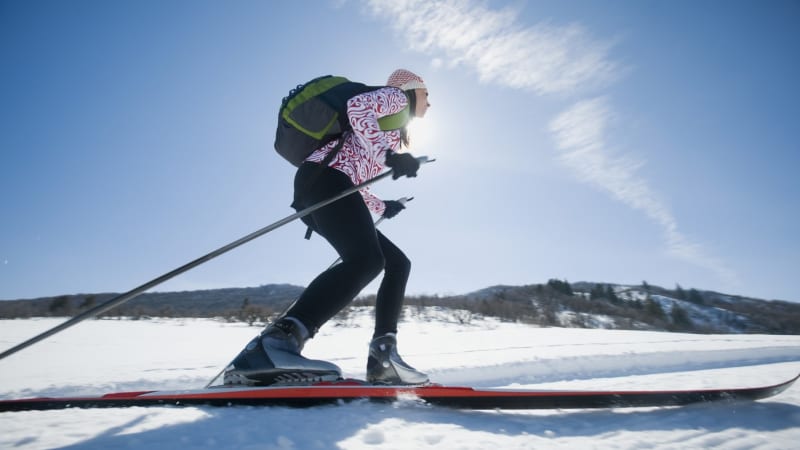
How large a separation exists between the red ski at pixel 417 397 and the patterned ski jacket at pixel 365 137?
107 cm

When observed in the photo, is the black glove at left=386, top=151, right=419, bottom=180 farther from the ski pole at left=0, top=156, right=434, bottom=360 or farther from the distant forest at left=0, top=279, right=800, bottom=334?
the distant forest at left=0, top=279, right=800, bottom=334

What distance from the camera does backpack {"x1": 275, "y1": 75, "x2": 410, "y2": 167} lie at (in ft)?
5.91

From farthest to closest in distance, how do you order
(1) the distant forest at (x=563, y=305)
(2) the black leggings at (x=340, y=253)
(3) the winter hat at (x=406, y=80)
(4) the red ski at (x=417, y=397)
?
(1) the distant forest at (x=563, y=305) → (3) the winter hat at (x=406, y=80) → (2) the black leggings at (x=340, y=253) → (4) the red ski at (x=417, y=397)

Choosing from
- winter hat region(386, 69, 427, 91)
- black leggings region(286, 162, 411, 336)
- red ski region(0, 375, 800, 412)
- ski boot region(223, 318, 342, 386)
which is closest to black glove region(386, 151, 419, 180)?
black leggings region(286, 162, 411, 336)

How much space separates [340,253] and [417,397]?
29.3 inches

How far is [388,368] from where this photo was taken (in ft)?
6.21

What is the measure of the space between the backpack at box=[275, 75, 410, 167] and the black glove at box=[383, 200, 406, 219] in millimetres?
938

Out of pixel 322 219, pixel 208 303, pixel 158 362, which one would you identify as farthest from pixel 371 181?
pixel 208 303

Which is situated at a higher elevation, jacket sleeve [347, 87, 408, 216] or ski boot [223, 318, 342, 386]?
jacket sleeve [347, 87, 408, 216]

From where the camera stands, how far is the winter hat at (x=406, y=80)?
7.53ft

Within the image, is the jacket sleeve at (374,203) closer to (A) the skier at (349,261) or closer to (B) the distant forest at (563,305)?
(A) the skier at (349,261)

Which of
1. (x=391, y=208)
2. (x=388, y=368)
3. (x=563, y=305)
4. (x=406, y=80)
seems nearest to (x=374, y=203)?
(x=391, y=208)

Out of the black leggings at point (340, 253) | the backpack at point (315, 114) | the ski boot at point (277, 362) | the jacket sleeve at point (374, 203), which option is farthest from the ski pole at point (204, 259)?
the jacket sleeve at point (374, 203)

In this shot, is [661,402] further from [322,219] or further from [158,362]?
[158,362]
